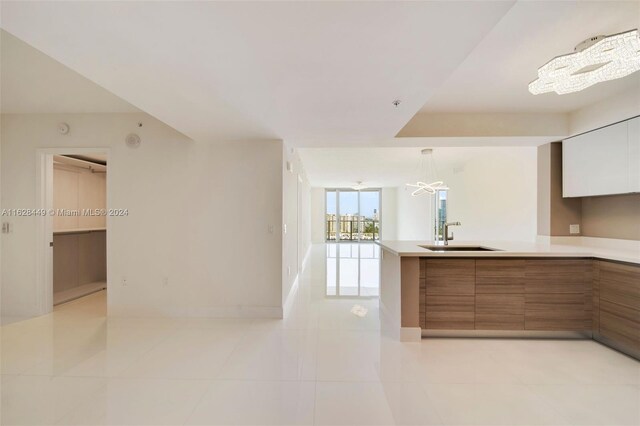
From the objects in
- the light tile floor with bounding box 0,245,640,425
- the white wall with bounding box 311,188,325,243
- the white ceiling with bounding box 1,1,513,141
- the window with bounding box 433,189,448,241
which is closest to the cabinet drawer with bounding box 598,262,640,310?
the light tile floor with bounding box 0,245,640,425

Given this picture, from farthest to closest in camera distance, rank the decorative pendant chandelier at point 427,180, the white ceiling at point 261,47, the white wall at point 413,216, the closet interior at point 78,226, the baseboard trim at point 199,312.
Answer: the white wall at point 413,216, the decorative pendant chandelier at point 427,180, the closet interior at point 78,226, the baseboard trim at point 199,312, the white ceiling at point 261,47

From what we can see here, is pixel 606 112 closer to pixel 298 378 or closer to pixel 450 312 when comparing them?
pixel 450 312

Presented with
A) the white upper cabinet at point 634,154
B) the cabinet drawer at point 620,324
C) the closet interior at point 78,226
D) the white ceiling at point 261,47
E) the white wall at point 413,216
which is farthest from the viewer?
the white wall at point 413,216

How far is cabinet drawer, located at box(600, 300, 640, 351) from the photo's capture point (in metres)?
2.35

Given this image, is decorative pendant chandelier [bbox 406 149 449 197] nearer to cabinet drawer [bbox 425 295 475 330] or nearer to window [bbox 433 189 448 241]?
window [bbox 433 189 448 241]

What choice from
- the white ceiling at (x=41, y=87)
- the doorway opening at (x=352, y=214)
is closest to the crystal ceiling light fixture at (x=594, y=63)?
the white ceiling at (x=41, y=87)

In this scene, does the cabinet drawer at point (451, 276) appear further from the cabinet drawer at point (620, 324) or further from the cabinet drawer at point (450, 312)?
the cabinet drawer at point (620, 324)

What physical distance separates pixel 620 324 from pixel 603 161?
1650 mm

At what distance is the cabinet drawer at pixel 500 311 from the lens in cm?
278

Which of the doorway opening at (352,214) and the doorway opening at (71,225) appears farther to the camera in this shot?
the doorway opening at (352,214)

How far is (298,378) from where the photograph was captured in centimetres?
211

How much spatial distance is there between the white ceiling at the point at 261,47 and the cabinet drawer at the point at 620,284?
239cm

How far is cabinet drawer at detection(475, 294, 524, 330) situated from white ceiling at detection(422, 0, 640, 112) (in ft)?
6.92

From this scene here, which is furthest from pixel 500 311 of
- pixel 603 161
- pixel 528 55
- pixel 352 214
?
pixel 352 214
